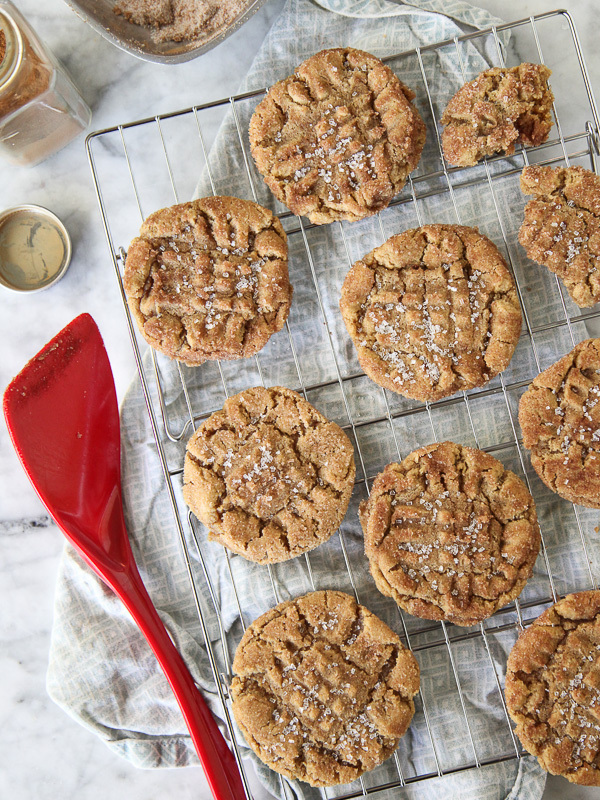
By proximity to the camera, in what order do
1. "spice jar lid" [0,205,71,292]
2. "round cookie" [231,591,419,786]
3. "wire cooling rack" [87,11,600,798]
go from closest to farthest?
"round cookie" [231,591,419,786], "wire cooling rack" [87,11,600,798], "spice jar lid" [0,205,71,292]

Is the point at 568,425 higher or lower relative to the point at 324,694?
higher

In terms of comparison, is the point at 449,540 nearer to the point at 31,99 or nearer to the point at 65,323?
the point at 65,323

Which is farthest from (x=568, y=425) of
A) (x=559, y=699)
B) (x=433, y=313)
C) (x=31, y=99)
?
(x=31, y=99)

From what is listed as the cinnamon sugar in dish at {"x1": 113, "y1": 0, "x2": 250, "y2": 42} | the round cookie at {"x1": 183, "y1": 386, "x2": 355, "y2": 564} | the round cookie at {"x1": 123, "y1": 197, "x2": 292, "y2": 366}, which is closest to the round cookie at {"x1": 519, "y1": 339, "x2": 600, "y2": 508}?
the round cookie at {"x1": 183, "y1": 386, "x2": 355, "y2": 564}

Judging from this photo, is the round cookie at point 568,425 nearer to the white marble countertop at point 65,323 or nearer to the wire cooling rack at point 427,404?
the wire cooling rack at point 427,404

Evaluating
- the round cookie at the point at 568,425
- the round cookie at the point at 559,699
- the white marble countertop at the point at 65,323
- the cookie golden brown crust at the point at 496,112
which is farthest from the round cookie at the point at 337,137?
the round cookie at the point at 559,699

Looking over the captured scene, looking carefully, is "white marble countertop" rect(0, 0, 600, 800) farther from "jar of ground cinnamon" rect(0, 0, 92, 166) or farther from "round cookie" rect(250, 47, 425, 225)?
"round cookie" rect(250, 47, 425, 225)
